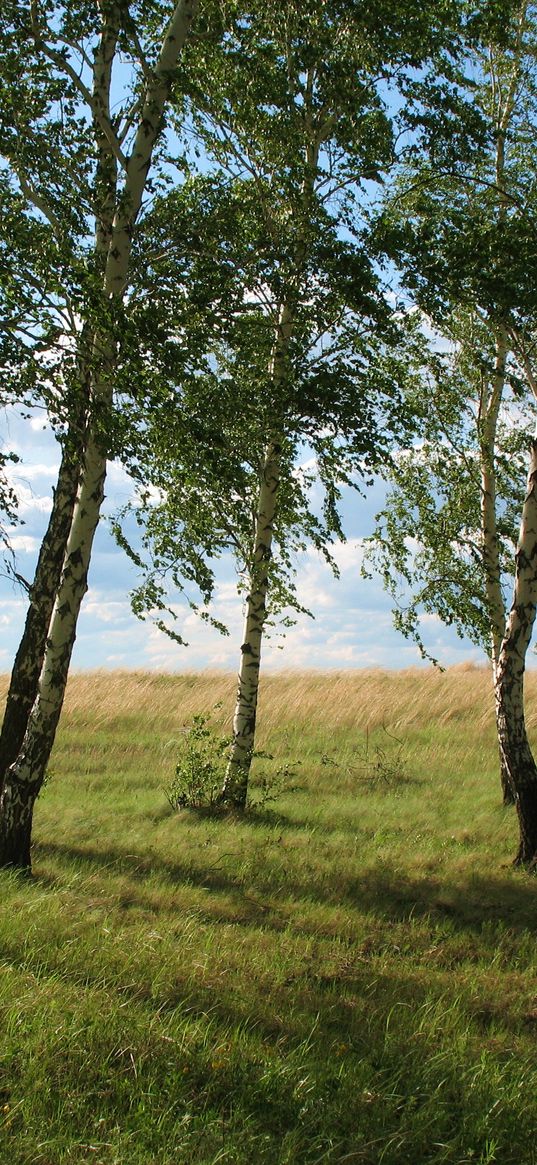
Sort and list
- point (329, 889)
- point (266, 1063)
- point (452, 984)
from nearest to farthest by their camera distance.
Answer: point (266, 1063)
point (452, 984)
point (329, 889)

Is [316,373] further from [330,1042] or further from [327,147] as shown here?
[330,1042]

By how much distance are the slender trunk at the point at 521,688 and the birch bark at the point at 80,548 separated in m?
5.25

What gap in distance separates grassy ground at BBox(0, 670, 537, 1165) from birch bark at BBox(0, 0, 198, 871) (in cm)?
84

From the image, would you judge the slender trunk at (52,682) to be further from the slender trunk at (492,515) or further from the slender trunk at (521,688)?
the slender trunk at (492,515)

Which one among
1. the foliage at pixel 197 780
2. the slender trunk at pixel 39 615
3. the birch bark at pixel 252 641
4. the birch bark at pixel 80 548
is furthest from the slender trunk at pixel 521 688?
the slender trunk at pixel 39 615

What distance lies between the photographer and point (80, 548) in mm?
9852

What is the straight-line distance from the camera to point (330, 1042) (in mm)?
5992

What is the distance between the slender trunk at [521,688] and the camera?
10.6 m

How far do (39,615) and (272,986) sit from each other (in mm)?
6008

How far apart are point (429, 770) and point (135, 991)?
37.7ft

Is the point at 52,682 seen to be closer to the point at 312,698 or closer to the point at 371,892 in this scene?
the point at 371,892

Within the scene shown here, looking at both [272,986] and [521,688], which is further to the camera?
[521,688]

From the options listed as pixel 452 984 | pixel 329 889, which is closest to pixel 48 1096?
pixel 452 984

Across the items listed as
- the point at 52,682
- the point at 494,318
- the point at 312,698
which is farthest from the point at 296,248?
the point at 312,698
